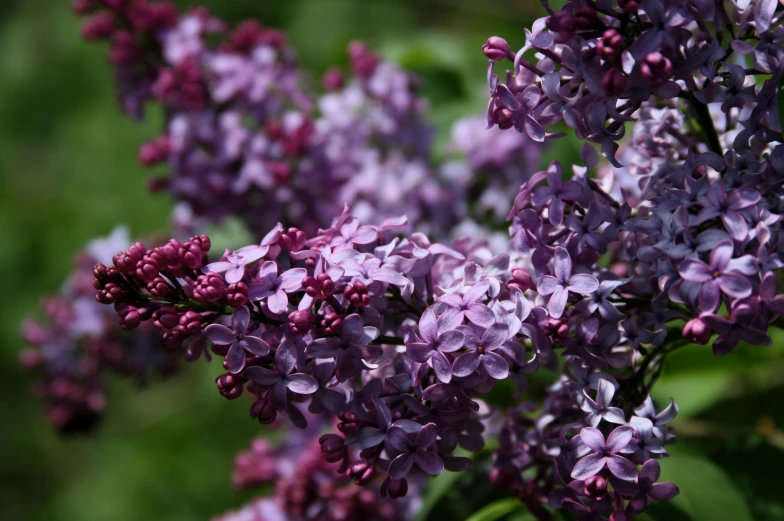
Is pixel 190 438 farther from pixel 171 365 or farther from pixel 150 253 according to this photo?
pixel 150 253

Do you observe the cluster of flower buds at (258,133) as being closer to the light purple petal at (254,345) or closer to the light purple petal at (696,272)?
the light purple petal at (254,345)

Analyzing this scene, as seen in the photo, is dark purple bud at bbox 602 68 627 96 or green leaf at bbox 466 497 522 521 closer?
dark purple bud at bbox 602 68 627 96

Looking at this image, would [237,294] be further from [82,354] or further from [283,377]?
[82,354]

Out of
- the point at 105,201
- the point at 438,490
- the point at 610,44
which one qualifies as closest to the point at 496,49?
the point at 610,44

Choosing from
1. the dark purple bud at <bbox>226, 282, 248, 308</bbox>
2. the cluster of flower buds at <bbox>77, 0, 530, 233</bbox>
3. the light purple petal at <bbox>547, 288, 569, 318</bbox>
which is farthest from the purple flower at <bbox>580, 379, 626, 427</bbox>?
the cluster of flower buds at <bbox>77, 0, 530, 233</bbox>

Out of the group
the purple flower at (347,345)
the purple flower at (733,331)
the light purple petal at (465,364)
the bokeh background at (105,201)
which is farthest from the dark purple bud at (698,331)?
the bokeh background at (105,201)

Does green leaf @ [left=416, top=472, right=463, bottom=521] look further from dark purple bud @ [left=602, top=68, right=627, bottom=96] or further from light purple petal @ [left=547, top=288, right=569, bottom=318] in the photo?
dark purple bud @ [left=602, top=68, right=627, bottom=96]

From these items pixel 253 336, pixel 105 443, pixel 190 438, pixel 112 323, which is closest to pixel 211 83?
pixel 112 323
